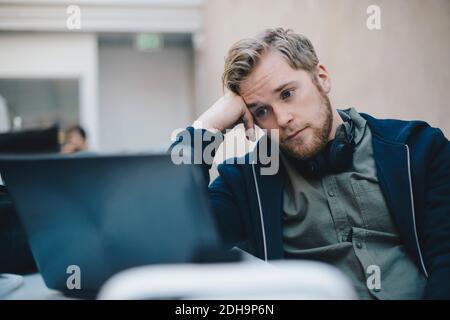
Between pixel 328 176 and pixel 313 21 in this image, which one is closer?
pixel 328 176

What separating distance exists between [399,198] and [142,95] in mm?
846

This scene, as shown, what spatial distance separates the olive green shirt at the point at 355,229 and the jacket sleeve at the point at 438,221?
0.20 feet

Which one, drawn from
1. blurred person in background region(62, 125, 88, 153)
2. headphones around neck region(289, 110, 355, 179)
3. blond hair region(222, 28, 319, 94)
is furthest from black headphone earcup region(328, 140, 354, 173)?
blurred person in background region(62, 125, 88, 153)

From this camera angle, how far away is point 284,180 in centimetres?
112

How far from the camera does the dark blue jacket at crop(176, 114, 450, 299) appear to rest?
0.97 m

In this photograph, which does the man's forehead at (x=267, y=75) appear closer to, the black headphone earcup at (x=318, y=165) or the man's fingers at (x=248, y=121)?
the man's fingers at (x=248, y=121)

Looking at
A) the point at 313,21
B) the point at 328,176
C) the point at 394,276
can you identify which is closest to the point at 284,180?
the point at 328,176

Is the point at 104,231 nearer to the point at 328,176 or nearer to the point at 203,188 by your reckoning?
the point at 203,188

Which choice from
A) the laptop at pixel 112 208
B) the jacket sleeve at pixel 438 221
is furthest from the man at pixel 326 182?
the laptop at pixel 112 208

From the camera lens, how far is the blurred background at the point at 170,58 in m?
1.22

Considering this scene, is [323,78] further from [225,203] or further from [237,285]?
[237,285]

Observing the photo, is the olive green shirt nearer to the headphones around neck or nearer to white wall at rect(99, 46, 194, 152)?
the headphones around neck

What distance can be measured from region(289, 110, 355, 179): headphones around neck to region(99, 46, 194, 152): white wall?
469 mm
